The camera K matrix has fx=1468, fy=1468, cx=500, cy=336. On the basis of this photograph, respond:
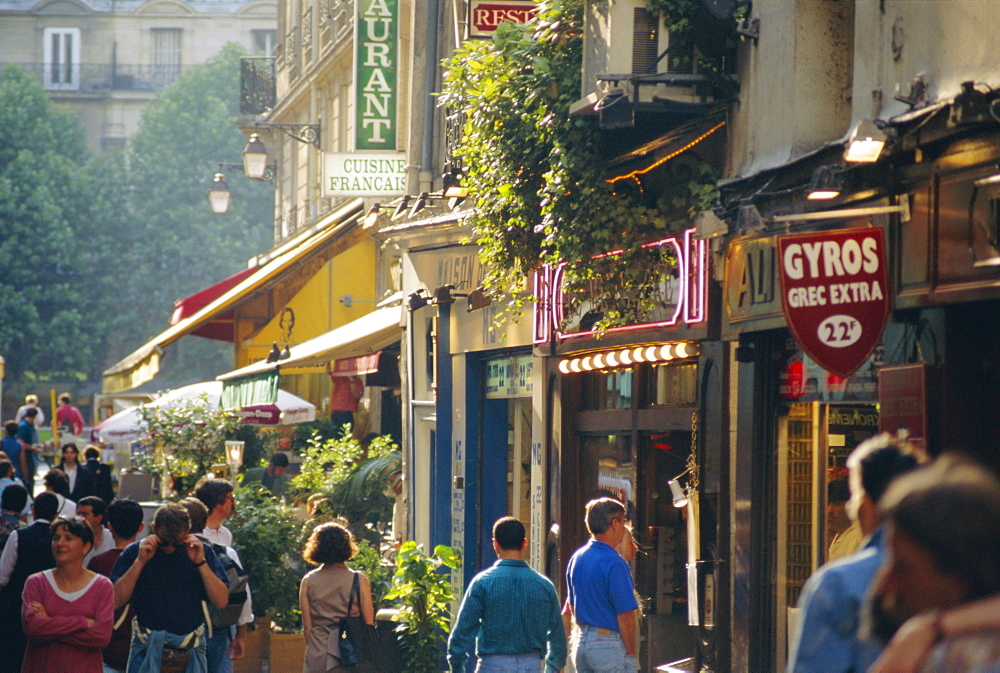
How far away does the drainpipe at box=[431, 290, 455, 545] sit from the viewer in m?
Answer: 15.5

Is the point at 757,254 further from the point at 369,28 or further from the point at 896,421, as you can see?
the point at 369,28

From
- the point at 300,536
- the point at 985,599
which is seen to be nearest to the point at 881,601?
the point at 985,599

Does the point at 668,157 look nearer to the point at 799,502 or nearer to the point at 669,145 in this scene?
the point at 669,145

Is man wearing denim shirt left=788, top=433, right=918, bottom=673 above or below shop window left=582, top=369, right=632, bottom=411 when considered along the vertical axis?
below

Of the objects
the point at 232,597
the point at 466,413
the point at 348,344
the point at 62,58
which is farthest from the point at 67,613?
the point at 62,58

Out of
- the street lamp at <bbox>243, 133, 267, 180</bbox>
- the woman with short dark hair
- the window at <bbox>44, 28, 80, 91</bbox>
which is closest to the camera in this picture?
the woman with short dark hair

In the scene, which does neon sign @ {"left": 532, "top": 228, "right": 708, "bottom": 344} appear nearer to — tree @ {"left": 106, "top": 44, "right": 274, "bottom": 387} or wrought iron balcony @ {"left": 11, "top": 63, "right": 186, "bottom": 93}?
tree @ {"left": 106, "top": 44, "right": 274, "bottom": 387}

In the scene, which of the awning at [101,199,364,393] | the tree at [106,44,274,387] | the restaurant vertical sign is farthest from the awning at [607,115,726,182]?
the tree at [106,44,274,387]

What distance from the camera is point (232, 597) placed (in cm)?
847

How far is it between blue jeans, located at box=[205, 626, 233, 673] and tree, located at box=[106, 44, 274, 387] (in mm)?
47818

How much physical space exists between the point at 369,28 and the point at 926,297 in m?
11.1

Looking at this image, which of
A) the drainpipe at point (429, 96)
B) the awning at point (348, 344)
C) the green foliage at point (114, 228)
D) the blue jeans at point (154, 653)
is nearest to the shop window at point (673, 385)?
the blue jeans at point (154, 653)

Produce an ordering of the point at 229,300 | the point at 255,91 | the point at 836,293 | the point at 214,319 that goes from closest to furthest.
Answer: the point at 836,293
the point at 229,300
the point at 214,319
the point at 255,91

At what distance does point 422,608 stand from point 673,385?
8.32ft
